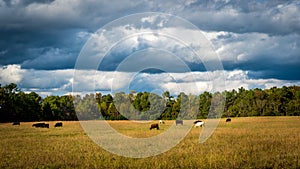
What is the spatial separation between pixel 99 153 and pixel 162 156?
3.03 meters

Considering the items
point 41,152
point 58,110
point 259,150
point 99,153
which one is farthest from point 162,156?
point 58,110

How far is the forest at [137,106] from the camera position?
81.9 metres

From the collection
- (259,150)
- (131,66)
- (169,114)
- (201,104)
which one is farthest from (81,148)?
(201,104)

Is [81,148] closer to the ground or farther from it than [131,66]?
closer to the ground

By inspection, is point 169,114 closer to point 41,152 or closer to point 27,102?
point 27,102

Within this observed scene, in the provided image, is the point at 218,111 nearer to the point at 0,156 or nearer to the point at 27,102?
the point at 27,102

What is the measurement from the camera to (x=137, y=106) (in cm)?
8169

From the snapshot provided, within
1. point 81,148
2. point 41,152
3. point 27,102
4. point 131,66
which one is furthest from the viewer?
point 27,102

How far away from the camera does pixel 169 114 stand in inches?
3969

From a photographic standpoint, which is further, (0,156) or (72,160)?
(0,156)

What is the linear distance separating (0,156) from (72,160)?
3660 millimetres

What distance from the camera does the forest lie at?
3223 inches

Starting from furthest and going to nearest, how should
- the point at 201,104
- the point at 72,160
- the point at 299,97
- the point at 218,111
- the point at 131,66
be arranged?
the point at 201,104 < the point at 218,111 < the point at 299,97 < the point at 131,66 < the point at 72,160

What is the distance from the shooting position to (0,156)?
616 inches
